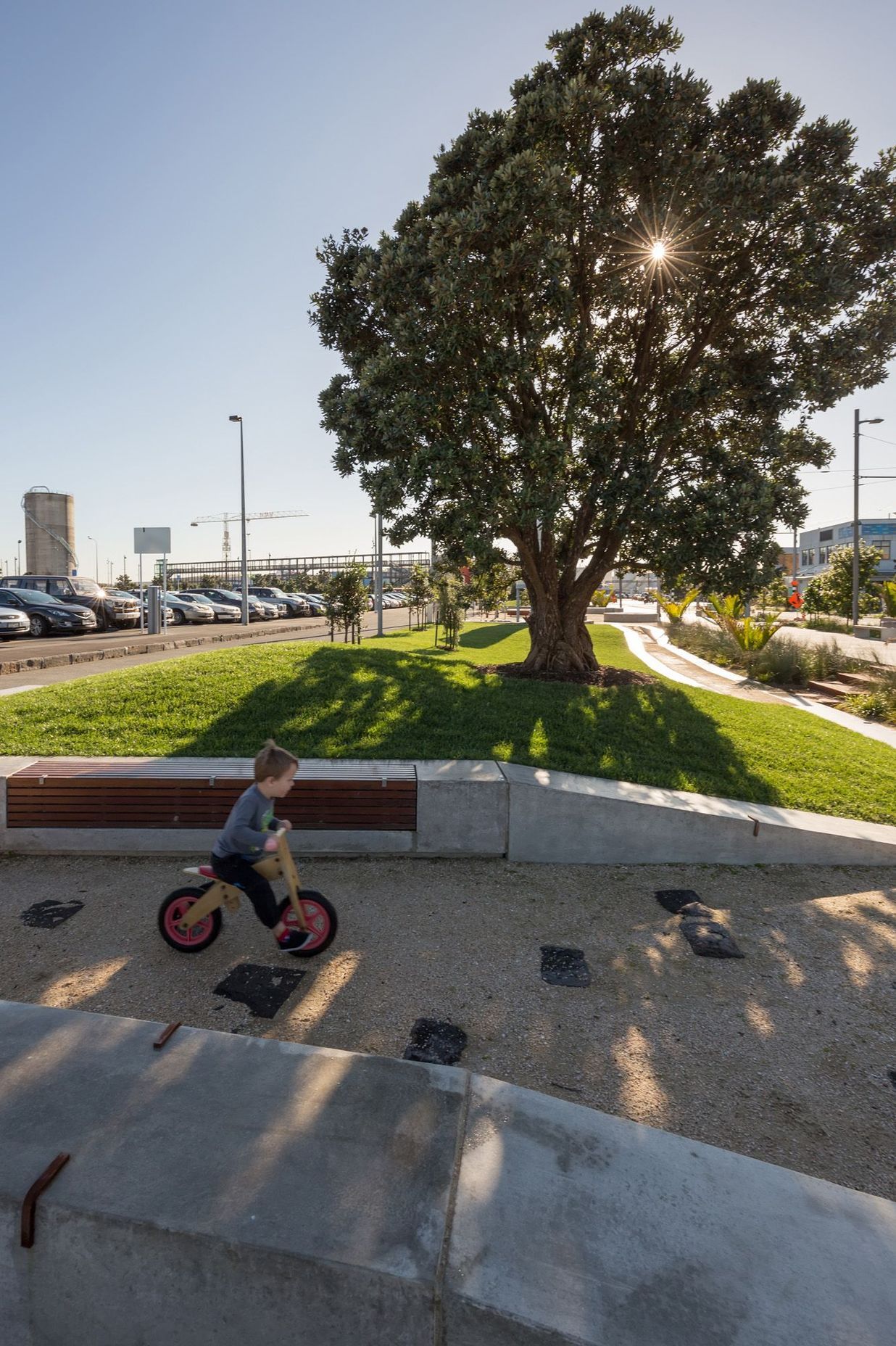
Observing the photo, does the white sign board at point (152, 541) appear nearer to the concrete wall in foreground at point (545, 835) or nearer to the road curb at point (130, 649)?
the road curb at point (130, 649)

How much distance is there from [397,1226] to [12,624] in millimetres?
23599

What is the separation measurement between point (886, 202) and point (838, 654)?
9.18 m

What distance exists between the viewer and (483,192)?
952 centimetres

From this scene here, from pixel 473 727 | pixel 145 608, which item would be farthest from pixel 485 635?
pixel 473 727

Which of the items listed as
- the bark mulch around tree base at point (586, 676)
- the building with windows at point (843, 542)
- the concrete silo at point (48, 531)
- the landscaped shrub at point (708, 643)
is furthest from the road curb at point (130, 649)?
the building with windows at point (843, 542)

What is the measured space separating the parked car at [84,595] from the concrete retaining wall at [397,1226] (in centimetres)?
2591

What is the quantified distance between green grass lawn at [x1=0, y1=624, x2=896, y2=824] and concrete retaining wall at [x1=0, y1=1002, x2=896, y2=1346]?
4.20m

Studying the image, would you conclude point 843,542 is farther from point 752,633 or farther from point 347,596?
point 347,596

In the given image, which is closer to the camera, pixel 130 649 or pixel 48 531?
pixel 130 649

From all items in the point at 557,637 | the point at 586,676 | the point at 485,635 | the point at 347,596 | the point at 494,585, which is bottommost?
the point at 586,676

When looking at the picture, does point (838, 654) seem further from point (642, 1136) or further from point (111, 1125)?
point (111, 1125)

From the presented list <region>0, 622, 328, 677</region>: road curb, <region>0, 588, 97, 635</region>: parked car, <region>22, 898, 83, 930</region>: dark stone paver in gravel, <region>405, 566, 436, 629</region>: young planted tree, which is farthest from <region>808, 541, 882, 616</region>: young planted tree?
<region>22, 898, 83, 930</region>: dark stone paver in gravel

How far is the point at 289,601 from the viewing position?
136 ft

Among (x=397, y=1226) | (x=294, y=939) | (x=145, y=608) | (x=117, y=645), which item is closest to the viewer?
(x=397, y=1226)
